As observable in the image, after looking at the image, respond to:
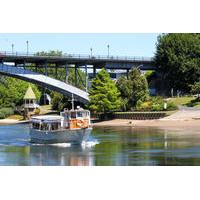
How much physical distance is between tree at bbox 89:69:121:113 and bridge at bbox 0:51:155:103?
7.36 metres

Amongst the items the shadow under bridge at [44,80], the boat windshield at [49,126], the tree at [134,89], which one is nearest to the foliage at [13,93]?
the shadow under bridge at [44,80]

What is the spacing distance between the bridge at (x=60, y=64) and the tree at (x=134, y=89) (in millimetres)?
7196

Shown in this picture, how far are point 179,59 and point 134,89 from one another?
38.6 ft

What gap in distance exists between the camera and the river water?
55750 mm

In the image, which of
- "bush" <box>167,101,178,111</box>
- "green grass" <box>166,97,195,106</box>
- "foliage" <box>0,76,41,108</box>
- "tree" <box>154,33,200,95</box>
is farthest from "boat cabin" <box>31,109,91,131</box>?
"foliage" <box>0,76,41,108</box>

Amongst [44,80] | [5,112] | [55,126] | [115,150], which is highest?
[44,80]

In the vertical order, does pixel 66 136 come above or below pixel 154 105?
below

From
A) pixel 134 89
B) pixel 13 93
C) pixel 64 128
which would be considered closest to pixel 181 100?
pixel 134 89

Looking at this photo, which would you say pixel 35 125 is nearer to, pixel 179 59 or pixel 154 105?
pixel 154 105

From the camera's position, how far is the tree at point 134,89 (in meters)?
119

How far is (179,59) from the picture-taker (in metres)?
128

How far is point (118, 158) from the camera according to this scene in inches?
2286

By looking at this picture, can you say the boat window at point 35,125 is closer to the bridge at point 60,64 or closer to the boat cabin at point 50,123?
the boat cabin at point 50,123
